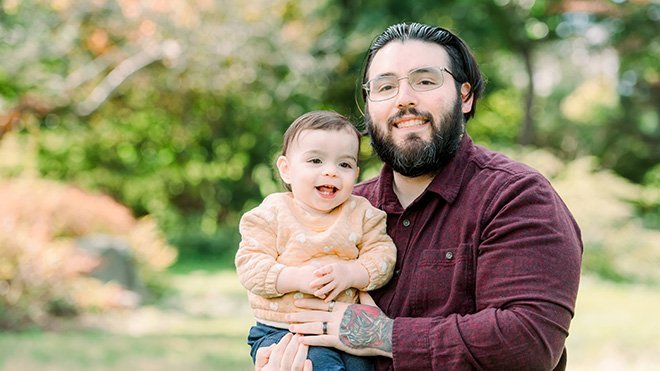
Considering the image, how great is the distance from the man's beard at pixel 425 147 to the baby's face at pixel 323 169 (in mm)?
111

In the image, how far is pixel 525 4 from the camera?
54.2ft

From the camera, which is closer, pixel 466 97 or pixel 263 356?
pixel 263 356

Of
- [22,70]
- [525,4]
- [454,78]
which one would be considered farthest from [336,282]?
[525,4]

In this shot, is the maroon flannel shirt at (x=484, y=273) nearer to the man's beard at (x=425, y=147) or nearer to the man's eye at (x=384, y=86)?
the man's beard at (x=425, y=147)

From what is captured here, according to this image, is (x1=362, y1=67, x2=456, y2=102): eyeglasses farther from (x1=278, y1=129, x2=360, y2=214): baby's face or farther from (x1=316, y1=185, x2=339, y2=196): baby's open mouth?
(x1=316, y1=185, x2=339, y2=196): baby's open mouth

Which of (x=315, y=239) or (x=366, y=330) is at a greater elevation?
(x=315, y=239)

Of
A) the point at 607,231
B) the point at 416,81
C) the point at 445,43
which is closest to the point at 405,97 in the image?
the point at 416,81

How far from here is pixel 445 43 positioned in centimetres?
244

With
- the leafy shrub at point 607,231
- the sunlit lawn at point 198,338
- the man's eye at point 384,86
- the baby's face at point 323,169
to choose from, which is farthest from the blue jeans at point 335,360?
the leafy shrub at point 607,231

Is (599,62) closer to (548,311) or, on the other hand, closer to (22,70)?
(22,70)

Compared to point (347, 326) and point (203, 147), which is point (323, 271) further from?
point (203, 147)

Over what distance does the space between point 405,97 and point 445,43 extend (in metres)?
0.26

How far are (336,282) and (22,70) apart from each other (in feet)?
28.4

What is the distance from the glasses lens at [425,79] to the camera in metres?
2.35
